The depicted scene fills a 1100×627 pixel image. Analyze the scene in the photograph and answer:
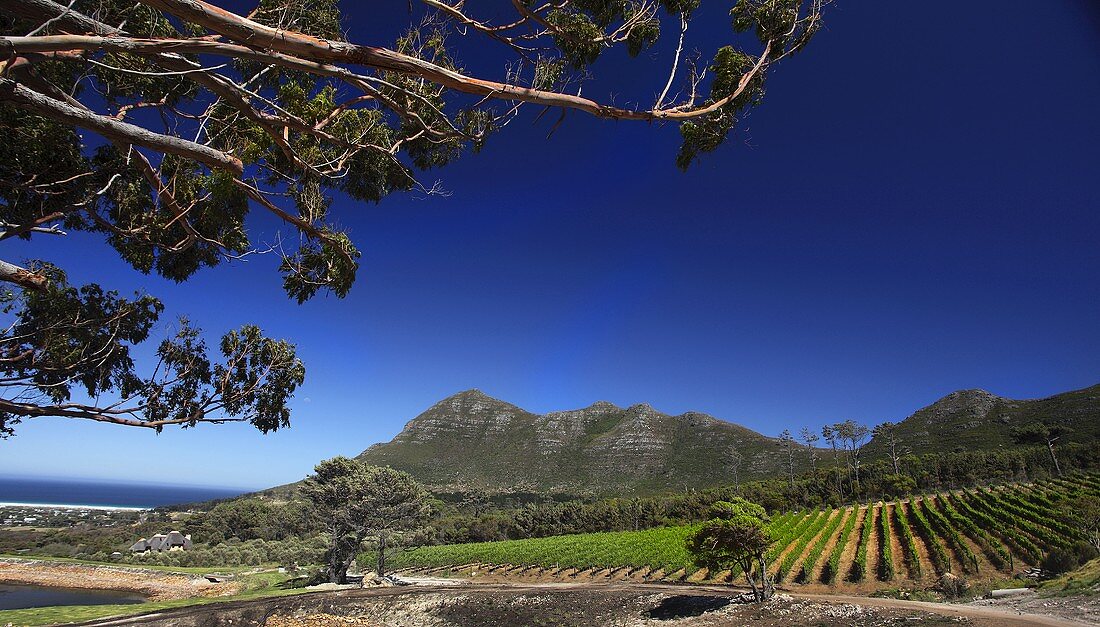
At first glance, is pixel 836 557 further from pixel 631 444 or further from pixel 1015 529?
pixel 631 444

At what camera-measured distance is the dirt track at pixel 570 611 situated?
13.6 metres

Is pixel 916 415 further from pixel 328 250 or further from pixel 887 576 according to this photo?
pixel 328 250

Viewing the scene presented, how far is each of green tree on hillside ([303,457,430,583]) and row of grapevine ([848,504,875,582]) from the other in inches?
1038

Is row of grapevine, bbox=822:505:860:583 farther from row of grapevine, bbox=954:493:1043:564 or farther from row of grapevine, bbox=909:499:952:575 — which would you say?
→ row of grapevine, bbox=954:493:1043:564

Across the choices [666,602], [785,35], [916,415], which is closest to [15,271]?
[785,35]

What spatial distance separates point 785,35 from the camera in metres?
6.42

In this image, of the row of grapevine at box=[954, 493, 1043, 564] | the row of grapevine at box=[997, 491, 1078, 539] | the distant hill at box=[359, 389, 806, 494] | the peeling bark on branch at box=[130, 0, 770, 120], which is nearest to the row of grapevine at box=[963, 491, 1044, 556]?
the row of grapevine at box=[954, 493, 1043, 564]

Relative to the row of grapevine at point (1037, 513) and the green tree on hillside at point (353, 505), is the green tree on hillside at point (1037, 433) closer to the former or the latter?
the row of grapevine at point (1037, 513)

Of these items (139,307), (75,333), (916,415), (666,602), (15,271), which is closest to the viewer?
(15,271)

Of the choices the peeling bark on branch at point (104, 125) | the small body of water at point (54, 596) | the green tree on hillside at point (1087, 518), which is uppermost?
the peeling bark on branch at point (104, 125)

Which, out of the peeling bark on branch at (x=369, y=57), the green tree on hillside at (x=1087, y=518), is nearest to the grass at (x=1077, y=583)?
the green tree on hillside at (x=1087, y=518)

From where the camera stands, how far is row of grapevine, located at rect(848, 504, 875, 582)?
22634 millimetres

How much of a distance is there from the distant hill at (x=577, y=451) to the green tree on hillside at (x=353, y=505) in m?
55.1

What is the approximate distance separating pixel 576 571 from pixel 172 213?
→ 31.7 metres
